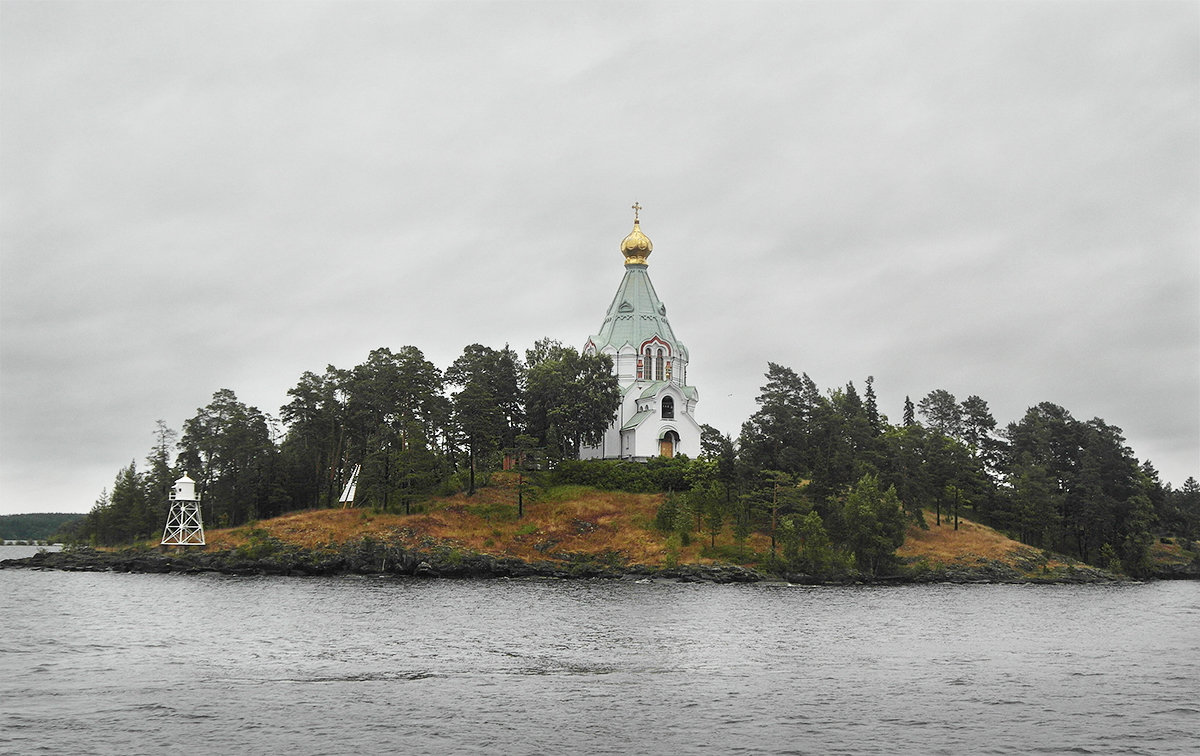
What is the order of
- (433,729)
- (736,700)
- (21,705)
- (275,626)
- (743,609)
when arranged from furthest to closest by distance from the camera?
(743,609) → (275,626) → (736,700) → (21,705) → (433,729)

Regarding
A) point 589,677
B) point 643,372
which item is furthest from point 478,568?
point 589,677

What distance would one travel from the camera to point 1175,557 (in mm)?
104875

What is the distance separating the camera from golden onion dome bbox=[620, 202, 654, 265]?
4503 inches

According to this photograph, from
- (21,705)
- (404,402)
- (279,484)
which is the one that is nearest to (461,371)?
(404,402)

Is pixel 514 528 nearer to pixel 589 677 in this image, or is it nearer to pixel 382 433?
pixel 382 433

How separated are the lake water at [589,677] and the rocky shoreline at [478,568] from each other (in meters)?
19.3

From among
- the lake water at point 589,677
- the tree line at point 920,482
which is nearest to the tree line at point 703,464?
the tree line at point 920,482

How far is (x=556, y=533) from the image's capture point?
85.2 meters

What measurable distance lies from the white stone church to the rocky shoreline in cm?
2745

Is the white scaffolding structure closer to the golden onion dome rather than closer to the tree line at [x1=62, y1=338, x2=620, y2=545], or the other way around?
the tree line at [x1=62, y1=338, x2=620, y2=545]

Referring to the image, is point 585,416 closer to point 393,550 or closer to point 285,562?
point 393,550

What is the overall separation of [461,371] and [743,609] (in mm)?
54967

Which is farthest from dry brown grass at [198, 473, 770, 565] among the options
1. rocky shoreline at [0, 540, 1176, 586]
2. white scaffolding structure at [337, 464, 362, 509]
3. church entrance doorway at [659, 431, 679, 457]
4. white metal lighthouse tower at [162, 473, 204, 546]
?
church entrance doorway at [659, 431, 679, 457]

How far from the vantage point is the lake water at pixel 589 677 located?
2278 centimetres
